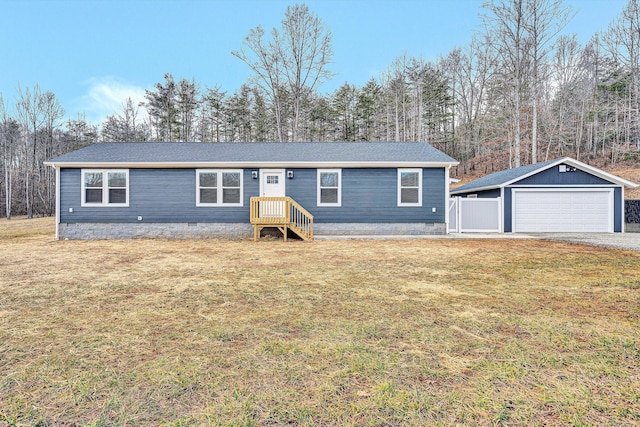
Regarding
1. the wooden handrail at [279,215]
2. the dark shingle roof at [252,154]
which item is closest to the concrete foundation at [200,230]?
the wooden handrail at [279,215]

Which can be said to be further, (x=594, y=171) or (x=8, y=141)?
(x=8, y=141)

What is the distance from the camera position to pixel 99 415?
5.96 feet

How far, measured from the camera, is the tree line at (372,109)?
21.0 meters

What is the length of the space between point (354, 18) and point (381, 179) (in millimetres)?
14555

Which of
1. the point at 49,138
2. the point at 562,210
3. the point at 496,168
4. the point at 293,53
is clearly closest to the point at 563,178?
the point at 562,210

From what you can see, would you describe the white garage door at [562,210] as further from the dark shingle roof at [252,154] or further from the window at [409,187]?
the window at [409,187]

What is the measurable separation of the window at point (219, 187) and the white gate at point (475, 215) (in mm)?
9096

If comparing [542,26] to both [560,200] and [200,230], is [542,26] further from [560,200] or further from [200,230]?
[200,230]

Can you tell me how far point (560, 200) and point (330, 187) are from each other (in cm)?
988

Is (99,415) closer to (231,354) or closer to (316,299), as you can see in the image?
(231,354)

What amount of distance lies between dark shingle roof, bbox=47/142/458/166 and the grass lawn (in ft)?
22.7

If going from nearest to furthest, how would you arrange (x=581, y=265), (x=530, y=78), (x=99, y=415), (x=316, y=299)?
(x=99, y=415) < (x=316, y=299) < (x=581, y=265) < (x=530, y=78)

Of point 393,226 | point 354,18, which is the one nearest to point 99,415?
point 393,226

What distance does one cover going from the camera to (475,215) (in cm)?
1349
